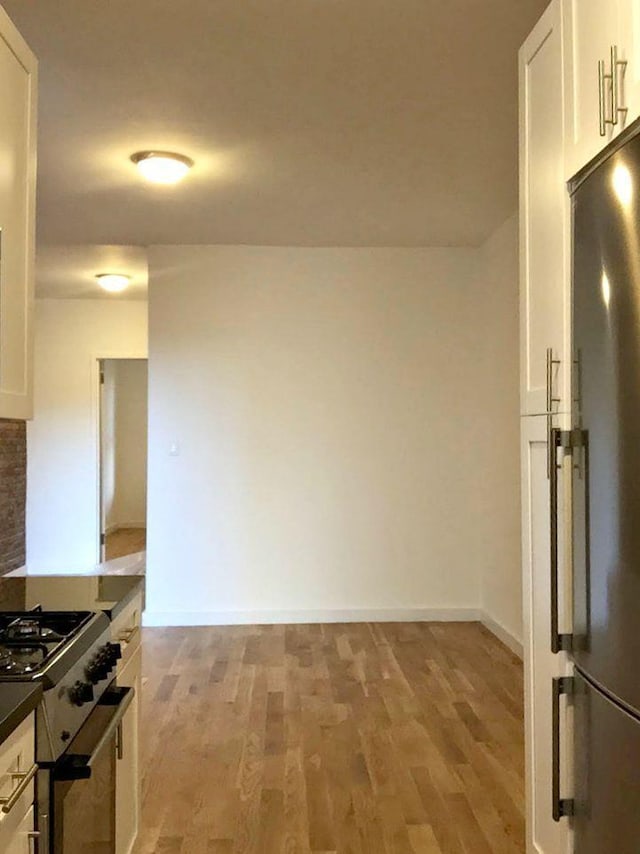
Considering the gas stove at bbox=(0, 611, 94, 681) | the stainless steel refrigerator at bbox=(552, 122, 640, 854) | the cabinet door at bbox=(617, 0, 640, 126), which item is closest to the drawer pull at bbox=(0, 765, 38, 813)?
the gas stove at bbox=(0, 611, 94, 681)

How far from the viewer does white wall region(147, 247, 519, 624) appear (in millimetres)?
5348

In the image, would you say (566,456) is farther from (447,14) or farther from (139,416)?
(139,416)

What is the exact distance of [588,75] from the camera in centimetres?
165

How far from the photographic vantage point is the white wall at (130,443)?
35.4ft

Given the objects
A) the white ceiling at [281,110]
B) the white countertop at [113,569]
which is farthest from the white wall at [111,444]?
the white ceiling at [281,110]

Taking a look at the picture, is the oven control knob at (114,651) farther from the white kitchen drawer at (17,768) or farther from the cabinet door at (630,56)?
the cabinet door at (630,56)

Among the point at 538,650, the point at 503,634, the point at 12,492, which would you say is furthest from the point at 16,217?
the point at 12,492

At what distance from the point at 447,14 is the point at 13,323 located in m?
1.64

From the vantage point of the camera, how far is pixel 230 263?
5.38 metres

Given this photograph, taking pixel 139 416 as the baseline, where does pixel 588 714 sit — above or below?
below

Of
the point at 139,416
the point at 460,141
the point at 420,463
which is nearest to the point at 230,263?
the point at 420,463

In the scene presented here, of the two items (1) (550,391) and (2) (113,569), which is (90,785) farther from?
(2) (113,569)

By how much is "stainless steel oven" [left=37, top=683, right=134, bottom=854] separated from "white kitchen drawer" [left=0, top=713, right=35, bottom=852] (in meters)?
0.05

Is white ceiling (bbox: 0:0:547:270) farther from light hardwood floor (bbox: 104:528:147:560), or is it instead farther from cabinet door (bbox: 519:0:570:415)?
light hardwood floor (bbox: 104:528:147:560)
